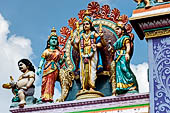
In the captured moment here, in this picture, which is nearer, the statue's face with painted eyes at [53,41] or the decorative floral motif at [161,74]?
the decorative floral motif at [161,74]

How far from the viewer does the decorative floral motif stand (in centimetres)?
725

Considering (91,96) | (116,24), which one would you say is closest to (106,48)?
(116,24)

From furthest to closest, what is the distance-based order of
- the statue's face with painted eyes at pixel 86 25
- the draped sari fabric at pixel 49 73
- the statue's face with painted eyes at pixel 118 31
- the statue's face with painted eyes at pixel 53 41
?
the statue's face with painted eyes at pixel 53 41 < the statue's face with painted eyes at pixel 86 25 < the draped sari fabric at pixel 49 73 < the statue's face with painted eyes at pixel 118 31

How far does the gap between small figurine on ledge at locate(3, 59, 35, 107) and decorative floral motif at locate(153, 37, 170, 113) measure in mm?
3860

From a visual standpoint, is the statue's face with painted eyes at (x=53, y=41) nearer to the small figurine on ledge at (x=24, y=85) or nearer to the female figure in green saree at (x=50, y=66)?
the female figure in green saree at (x=50, y=66)

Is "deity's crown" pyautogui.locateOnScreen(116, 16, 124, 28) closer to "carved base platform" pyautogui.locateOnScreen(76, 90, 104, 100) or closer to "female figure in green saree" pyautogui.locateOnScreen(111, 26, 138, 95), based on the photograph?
"female figure in green saree" pyautogui.locateOnScreen(111, 26, 138, 95)

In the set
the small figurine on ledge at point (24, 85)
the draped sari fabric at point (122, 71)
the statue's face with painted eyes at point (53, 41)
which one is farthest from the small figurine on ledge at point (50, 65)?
the draped sari fabric at point (122, 71)

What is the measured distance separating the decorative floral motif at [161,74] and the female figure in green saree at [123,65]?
76.9 inches

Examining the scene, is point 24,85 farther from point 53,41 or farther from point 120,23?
point 120,23

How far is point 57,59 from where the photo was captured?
10.9 meters

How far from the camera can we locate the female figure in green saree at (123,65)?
9602 mm

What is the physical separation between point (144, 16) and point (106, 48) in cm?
294

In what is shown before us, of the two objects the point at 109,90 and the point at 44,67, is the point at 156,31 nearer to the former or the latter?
the point at 109,90

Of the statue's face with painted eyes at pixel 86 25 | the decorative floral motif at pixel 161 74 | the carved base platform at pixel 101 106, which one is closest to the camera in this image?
the decorative floral motif at pixel 161 74
